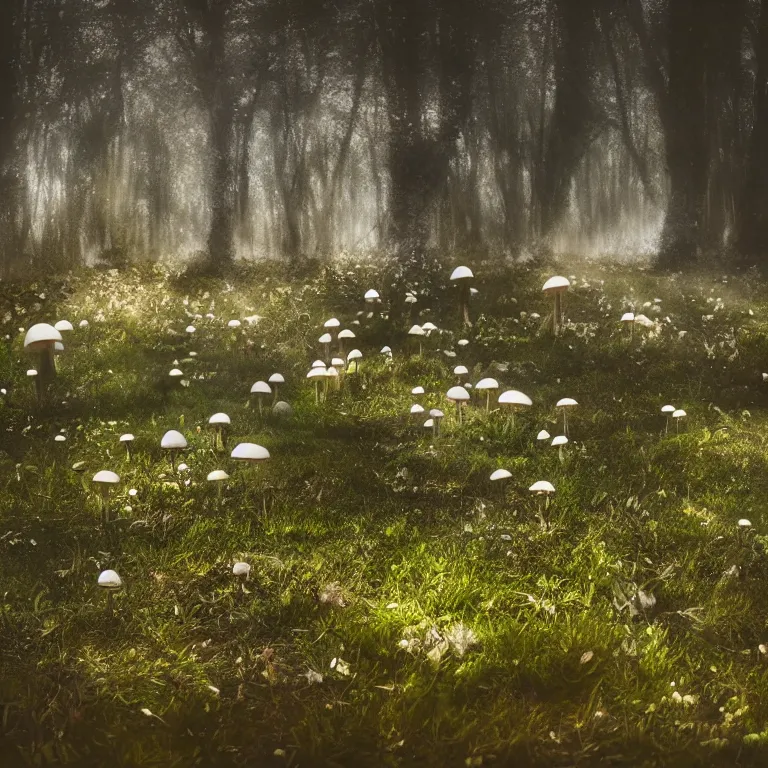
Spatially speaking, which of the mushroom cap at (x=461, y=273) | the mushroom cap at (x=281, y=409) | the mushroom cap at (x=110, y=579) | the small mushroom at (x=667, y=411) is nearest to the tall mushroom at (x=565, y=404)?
the small mushroom at (x=667, y=411)

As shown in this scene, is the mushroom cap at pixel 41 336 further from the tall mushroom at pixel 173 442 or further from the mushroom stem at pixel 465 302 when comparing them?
the mushroom stem at pixel 465 302

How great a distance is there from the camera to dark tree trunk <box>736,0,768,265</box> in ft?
20.2

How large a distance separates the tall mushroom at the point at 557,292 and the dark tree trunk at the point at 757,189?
1.79m

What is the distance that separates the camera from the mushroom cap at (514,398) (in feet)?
16.0

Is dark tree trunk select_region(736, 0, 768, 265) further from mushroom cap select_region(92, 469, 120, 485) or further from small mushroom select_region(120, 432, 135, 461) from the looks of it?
mushroom cap select_region(92, 469, 120, 485)

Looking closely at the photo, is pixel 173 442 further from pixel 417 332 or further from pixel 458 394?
pixel 417 332

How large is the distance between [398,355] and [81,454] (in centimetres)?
277

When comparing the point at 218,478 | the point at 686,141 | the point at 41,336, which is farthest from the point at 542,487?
the point at 686,141

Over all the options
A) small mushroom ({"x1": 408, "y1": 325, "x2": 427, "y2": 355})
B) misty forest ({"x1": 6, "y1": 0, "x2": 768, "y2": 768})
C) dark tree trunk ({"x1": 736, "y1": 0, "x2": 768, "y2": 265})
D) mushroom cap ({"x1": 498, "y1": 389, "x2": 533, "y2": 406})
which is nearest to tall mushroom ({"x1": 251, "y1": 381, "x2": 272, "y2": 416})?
misty forest ({"x1": 6, "y1": 0, "x2": 768, "y2": 768})

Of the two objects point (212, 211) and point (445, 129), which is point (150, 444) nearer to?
point (212, 211)

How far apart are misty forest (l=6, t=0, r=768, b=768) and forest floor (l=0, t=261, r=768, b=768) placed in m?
0.02

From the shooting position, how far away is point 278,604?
3158mm

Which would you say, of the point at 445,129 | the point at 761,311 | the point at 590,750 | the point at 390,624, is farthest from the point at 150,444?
the point at 761,311

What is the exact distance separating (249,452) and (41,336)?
1.95m
